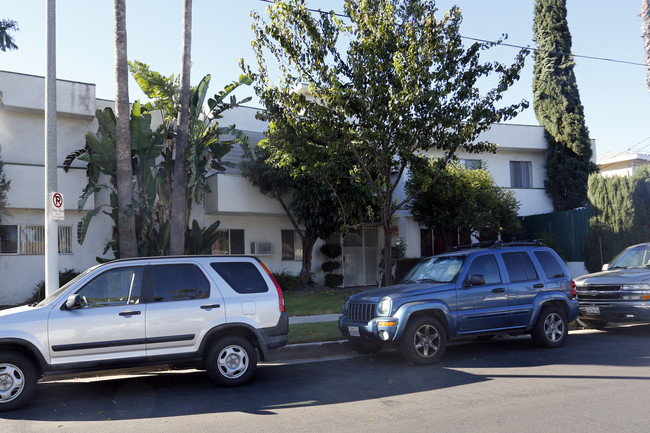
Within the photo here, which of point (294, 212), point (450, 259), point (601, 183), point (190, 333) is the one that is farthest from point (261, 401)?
point (601, 183)

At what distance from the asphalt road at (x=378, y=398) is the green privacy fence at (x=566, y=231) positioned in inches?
540

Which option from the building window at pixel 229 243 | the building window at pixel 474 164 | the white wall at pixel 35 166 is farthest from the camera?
the building window at pixel 474 164

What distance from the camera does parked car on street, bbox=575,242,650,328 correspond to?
1080cm

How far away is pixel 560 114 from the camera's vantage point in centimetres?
2539

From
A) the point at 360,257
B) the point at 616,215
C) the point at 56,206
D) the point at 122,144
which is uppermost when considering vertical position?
the point at 122,144

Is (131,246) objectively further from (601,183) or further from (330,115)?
(601,183)

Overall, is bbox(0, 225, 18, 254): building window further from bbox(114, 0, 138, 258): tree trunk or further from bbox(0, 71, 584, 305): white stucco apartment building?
bbox(114, 0, 138, 258): tree trunk

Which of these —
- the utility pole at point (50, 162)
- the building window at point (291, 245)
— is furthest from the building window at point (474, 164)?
the utility pole at point (50, 162)

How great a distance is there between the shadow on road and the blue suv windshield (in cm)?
134

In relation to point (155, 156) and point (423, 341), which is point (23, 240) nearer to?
point (155, 156)

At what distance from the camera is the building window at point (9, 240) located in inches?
663

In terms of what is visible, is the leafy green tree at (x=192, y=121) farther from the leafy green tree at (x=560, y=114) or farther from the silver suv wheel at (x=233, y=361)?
the leafy green tree at (x=560, y=114)

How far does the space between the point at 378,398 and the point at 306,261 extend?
14276mm

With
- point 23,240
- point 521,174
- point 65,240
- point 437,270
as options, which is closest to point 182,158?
point 65,240
